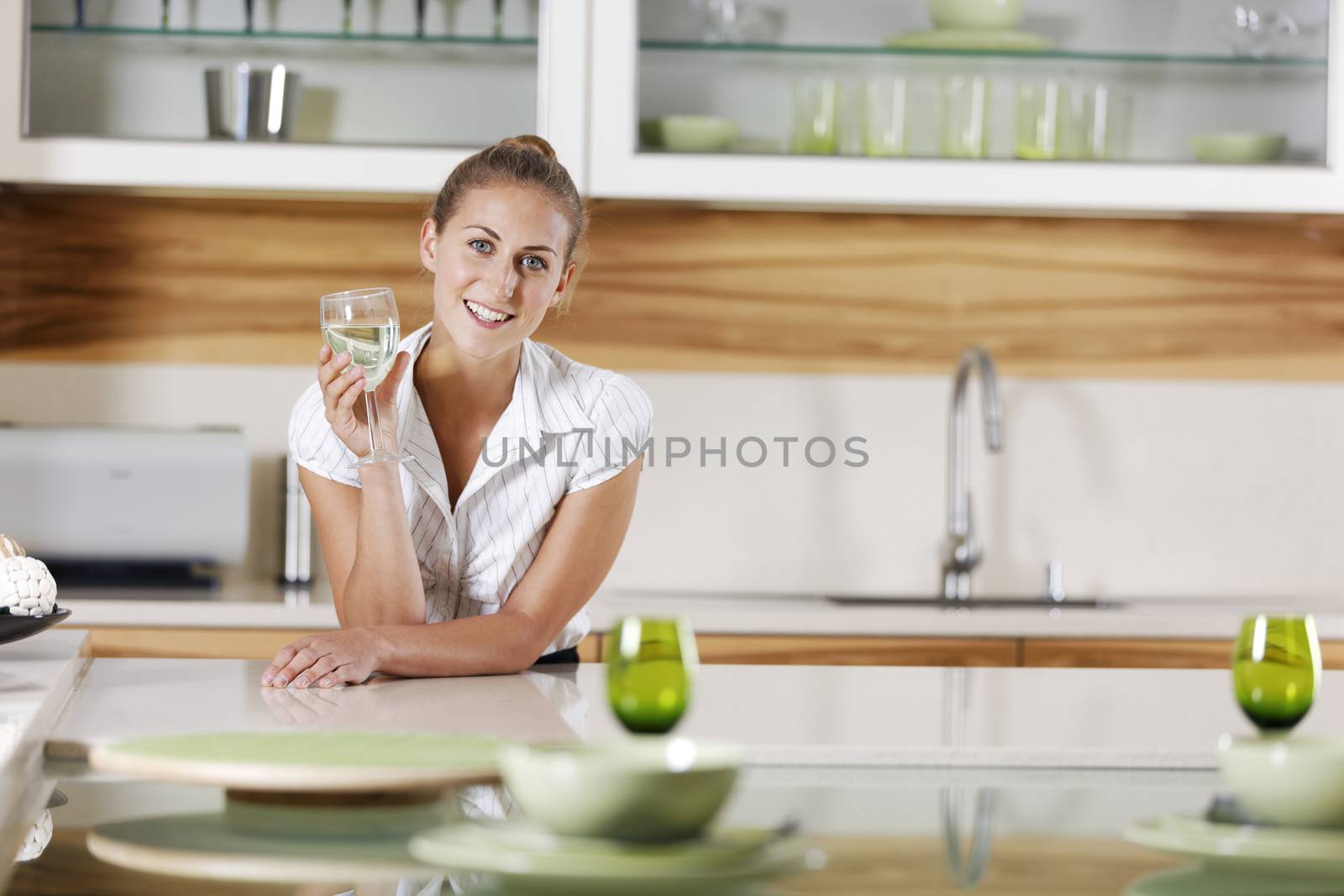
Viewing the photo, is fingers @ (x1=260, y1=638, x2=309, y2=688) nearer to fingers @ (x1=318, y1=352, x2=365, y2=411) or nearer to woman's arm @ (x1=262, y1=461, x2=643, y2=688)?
woman's arm @ (x1=262, y1=461, x2=643, y2=688)

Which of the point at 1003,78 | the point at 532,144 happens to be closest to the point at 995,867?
the point at 532,144

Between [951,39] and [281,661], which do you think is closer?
[281,661]

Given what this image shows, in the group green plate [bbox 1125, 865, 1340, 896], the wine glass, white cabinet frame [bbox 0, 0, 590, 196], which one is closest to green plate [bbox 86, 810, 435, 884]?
green plate [bbox 1125, 865, 1340, 896]

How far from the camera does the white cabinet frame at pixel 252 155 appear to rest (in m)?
2.62

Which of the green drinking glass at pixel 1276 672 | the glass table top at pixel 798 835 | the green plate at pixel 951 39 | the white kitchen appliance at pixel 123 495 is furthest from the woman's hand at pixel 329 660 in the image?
the green plate at pixel 951 39

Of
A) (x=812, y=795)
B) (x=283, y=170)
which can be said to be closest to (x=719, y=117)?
(x=283, y=170)

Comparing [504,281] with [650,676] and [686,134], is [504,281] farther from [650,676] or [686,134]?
[686,134]

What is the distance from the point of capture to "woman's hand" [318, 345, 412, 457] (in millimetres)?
1585

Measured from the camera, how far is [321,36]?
276cm

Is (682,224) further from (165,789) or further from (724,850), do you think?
(724,850)

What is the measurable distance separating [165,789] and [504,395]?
0.94 m

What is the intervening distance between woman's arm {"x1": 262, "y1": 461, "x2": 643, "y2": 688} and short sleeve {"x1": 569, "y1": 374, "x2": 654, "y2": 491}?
0.01 meters

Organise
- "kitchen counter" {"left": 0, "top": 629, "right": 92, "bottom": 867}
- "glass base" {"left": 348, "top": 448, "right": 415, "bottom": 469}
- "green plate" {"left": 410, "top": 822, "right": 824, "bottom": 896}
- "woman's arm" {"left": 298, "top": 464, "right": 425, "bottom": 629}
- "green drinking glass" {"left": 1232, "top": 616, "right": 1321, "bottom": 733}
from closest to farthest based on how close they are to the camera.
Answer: "green plate" {"left": 410, "top": 822, "right": 824, "bottom": 896} < "kitchen counter" {"left": 0, "top": 629, "right": 92, "bottom": 867} < "green drinking glass" {"left": 1232, "top": 616, "right": 1321, "bottom": 733} < "glass base" {"left": 348, "top": 448, "right": 415, "bottom": 469} < "woman's arm" {"left": 298, "top": 464, "right": 425, "bottom": 629}

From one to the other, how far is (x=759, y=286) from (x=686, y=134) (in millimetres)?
380
